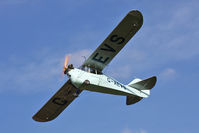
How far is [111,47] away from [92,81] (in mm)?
2439

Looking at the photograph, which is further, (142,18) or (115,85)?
(115,85)

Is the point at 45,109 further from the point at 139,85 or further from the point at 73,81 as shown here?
the point at 139,85

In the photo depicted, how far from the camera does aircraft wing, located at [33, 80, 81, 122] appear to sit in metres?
26.3

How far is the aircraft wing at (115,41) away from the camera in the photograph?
22.6 metres

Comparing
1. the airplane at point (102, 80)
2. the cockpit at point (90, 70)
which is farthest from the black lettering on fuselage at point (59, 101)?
the cockpit at point (90, 70)

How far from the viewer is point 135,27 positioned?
75.8 feet

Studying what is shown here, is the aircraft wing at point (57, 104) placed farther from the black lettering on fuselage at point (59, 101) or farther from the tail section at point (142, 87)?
the tail section at point (142, 87)

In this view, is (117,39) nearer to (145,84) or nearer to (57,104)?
(145,84)

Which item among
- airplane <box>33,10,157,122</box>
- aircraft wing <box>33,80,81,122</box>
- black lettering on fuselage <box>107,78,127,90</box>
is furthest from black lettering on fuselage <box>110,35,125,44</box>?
aircraft wing <box>33,80,81,122</box>

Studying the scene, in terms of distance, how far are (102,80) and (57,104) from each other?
4624 mm

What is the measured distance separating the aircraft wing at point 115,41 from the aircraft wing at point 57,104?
7.79 feet

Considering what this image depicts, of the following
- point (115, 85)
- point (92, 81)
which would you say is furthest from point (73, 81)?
Result: point (115, 85)

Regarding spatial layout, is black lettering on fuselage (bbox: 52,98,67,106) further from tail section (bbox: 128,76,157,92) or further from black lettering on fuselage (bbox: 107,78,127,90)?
tail section (bbox: 128,76,157,92)

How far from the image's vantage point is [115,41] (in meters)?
23.8
